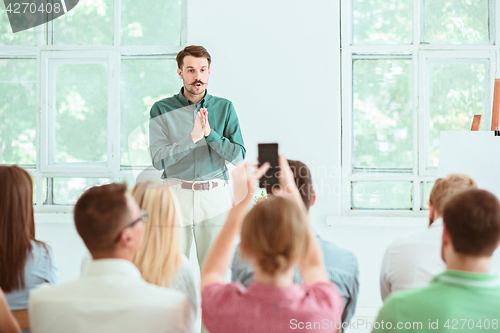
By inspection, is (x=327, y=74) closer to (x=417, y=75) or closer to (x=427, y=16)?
(x=417, y=75)

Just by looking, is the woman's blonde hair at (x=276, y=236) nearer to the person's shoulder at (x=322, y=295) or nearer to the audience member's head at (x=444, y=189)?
the person's shoulder at (x=322, y=295)

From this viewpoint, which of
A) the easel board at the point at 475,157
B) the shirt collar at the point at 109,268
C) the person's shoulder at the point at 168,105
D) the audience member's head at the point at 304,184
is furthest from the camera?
the person's shoulder at the point at 168,105

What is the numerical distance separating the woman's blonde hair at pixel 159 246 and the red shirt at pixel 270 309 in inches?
14.0

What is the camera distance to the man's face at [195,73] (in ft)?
8.59

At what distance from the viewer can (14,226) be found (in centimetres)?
141

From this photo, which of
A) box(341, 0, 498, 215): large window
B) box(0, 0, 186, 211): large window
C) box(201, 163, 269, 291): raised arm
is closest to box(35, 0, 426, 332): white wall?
box(341, 0, 498, 215): large window

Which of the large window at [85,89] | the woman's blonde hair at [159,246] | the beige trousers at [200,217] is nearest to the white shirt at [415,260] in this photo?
the woman's blonde hair at [159,246]

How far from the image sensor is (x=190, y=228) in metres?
2.59

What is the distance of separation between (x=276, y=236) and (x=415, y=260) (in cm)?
66

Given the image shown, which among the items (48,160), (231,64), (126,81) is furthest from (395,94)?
(48,160)

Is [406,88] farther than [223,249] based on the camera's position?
Yes

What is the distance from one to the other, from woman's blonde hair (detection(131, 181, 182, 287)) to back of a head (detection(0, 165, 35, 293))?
381 millimetres

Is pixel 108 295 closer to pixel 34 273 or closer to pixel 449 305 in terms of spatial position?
pixel 34 273

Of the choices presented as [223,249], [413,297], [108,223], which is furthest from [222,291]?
[413,297]
